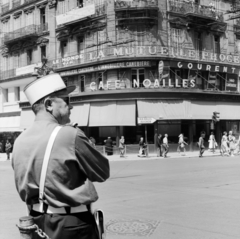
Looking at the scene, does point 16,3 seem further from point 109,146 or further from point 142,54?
point 109,146

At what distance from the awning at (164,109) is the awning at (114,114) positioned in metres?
0.71

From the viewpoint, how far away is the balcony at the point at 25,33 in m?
36.6

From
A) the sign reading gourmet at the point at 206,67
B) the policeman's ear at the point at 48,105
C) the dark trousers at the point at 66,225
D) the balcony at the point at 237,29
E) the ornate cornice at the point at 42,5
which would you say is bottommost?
the dark trousers at the point at 66,225

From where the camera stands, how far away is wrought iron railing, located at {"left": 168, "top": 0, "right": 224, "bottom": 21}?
1242 inches

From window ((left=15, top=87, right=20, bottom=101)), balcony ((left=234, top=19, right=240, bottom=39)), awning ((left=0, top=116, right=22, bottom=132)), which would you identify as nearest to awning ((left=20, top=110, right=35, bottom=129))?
awning ((left=0, top=116, right=22, bottom=132))

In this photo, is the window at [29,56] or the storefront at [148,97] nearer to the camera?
the storefront at [148,97]

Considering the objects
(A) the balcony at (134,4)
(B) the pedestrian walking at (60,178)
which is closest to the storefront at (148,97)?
(A) the balcony at (134,4)

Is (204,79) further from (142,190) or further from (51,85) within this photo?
(51,85)

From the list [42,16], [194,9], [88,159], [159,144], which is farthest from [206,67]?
[88,159]

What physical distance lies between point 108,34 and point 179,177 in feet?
62.1

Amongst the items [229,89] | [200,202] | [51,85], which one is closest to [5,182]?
[200,202]

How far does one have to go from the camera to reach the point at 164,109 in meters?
Result: 30.6

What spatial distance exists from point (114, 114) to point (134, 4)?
8.51m

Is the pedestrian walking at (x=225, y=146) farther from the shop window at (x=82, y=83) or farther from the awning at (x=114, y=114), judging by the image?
the shop window at (x=82, y=83)
